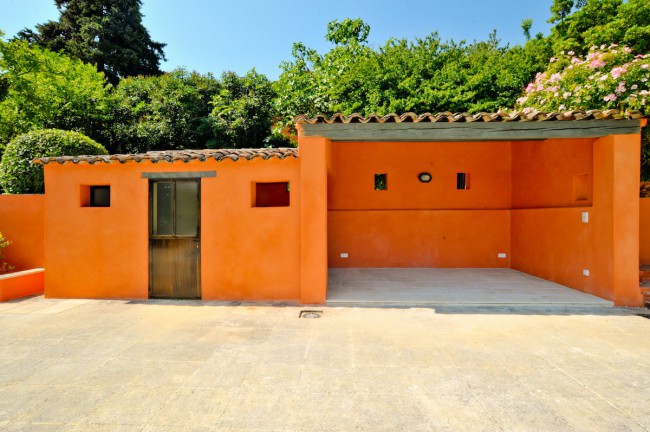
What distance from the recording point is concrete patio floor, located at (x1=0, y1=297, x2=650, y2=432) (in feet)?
Answer: 9.53

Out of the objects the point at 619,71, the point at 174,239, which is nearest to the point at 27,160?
the point at 174,239

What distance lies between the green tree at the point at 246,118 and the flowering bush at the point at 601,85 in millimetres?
12866

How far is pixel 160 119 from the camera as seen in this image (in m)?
19.6

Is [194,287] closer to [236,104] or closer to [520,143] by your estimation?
[520,143]

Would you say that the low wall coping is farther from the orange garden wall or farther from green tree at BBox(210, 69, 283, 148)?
green tree at BBox(210, 69, 283, 148)

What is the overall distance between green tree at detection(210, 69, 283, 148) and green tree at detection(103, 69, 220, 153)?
671 mm

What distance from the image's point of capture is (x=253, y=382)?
352 cm

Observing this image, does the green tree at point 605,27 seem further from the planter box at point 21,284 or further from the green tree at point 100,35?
the green tree at point 100,35

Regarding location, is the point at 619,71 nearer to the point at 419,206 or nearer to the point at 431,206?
the point at 431,206

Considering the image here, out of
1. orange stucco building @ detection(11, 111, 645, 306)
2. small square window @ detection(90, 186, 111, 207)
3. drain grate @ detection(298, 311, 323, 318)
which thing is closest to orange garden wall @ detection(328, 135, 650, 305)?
orange stucco building @ detection(11, 111, 645, 306)

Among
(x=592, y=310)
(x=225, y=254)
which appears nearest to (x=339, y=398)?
(x=225, y=254)

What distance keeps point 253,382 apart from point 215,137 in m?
18.0

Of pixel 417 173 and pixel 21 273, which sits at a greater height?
pixel 417 173

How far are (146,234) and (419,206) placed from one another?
748 centimetres
